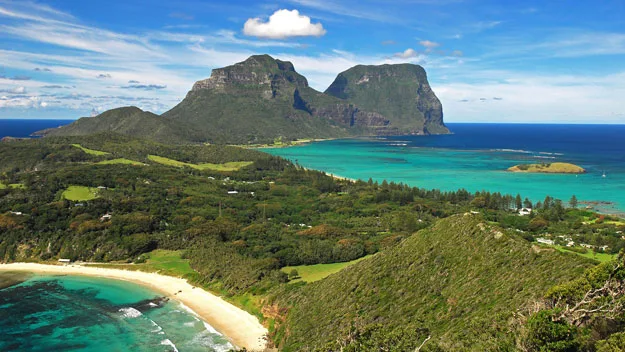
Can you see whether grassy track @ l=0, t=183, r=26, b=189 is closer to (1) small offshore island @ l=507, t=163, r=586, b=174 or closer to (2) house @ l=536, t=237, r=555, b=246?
(2) house @ l=536, t=237, r=555, b=246

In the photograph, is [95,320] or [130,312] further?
[130,312]

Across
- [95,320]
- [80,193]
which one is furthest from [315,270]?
[80,193]

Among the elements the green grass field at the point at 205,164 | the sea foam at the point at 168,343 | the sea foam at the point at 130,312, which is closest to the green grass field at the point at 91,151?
the green grass field at the point at 205,164

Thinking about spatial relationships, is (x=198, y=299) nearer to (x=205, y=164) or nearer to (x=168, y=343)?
(x=168, y=343)

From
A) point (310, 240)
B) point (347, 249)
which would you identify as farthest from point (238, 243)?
point (347, 249)

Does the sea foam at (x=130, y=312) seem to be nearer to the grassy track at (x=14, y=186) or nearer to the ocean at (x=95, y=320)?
the ocean at (x=95, y=320)

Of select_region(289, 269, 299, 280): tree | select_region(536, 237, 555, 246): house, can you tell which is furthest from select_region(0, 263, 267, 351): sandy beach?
select_region(536, 237, 555, 246): house
